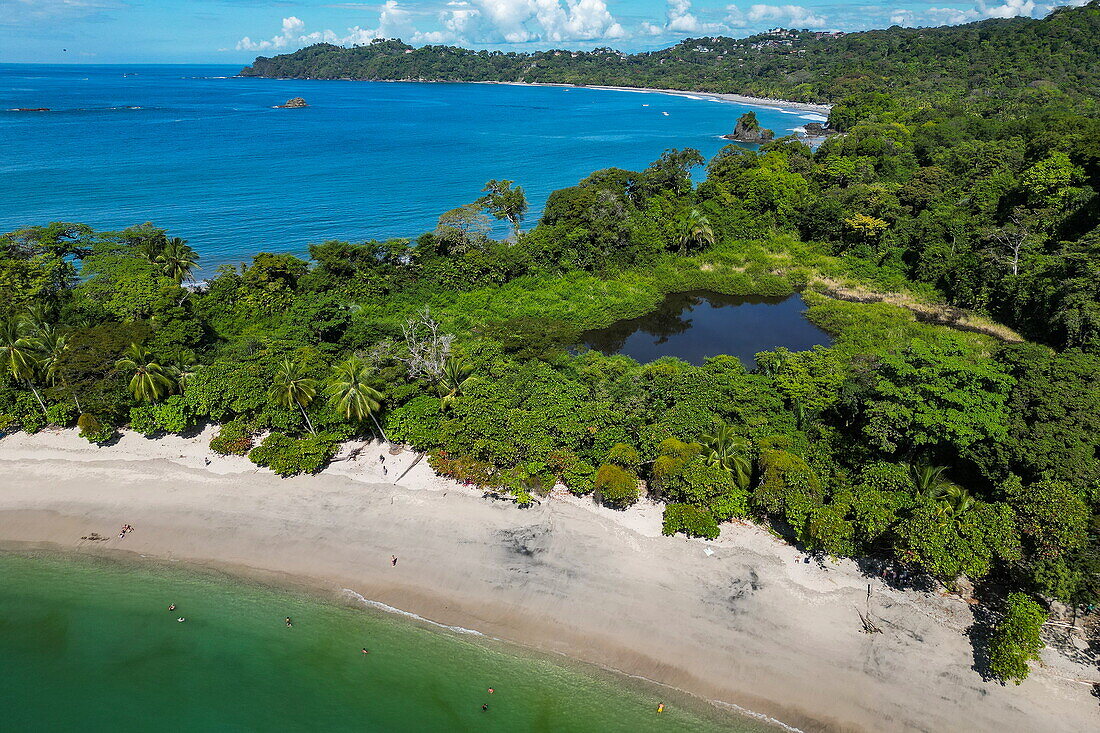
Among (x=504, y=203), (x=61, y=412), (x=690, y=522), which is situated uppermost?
(x=504, y=203)

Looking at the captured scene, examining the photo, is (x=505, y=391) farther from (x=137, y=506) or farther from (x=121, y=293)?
(x=121, y=293)

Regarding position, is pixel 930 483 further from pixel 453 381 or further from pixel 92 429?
pixel 92 429

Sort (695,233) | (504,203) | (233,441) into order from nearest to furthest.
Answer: (233,441) < (695,233) < (504,203)

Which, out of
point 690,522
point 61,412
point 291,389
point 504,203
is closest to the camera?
point 690,522

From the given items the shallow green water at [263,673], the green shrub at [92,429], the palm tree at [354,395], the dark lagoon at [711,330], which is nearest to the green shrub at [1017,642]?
the shallow green water at [263,673]

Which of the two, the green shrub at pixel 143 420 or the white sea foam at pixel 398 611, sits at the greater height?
the green shrub at pixel 143 420

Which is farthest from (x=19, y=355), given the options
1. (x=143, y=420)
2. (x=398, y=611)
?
(x=398, y=611)

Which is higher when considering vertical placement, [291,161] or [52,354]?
[291,161]

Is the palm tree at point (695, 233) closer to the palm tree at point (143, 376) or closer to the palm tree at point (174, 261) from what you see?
the palm tree at point (174, 261)
